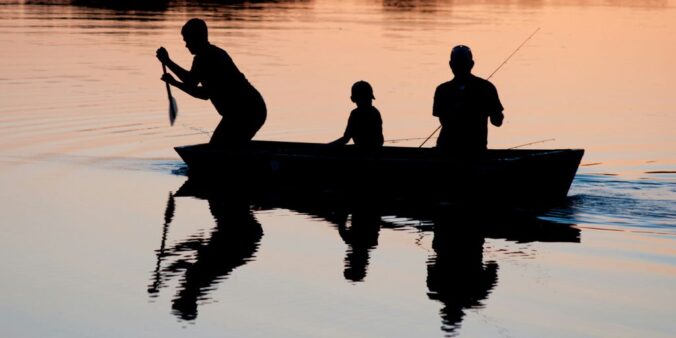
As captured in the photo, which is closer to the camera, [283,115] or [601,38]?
[283,115]

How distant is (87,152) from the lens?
1648 cm

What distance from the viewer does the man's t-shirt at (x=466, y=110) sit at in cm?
1277

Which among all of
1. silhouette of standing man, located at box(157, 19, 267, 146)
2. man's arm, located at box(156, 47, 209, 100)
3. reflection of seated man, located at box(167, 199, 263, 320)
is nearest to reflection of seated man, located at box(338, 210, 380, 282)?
reflection of seated man, located at box(167, 199, 263, 320)

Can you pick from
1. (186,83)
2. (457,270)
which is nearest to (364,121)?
(186,83)

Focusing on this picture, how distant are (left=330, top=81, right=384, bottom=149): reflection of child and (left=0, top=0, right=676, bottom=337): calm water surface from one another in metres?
0.86

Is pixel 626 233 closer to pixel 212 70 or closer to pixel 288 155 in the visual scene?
pixel 288 155

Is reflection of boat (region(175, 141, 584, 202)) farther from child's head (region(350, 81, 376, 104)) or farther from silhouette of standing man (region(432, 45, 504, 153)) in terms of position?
child's head (region(350, 81, 376, 104))

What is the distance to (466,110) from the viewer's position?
511 inches

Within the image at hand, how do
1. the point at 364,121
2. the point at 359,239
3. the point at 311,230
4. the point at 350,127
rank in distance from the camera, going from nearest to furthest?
1. the point at 359,239
2. the point at 311,230
3. the point at 364,121
4. the point at 350,127

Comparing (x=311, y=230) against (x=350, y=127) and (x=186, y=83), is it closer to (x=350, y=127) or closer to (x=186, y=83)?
(x=350, y=127)

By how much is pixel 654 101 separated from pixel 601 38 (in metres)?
16.9

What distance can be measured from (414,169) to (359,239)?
6.04ft

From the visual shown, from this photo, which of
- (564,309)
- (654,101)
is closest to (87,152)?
(564,309)

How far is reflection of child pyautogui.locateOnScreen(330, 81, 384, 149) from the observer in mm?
13570
